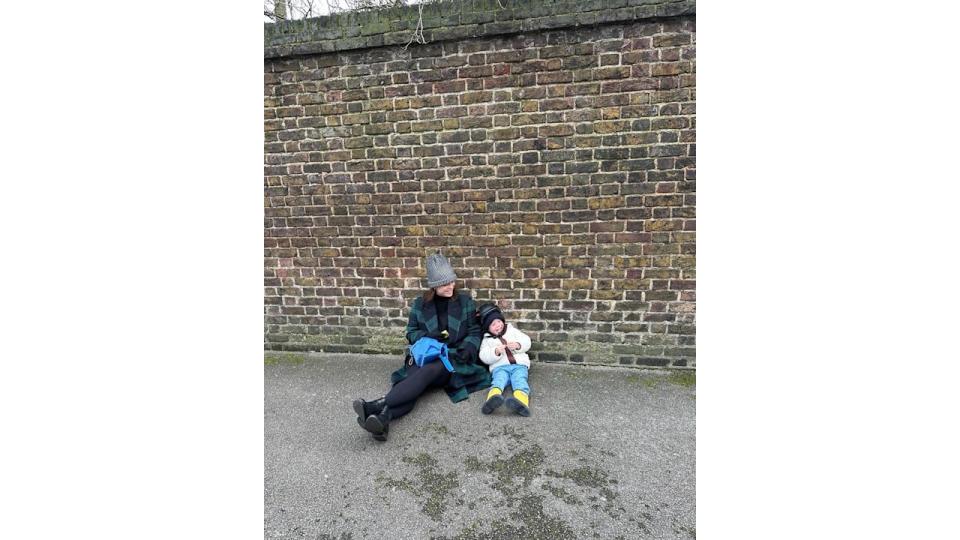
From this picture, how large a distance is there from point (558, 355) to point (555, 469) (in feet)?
4.33

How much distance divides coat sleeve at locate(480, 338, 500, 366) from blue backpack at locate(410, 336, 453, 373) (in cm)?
28

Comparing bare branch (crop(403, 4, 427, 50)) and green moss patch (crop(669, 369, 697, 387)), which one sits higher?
bare branch (crop(403, 4, 427, 50))

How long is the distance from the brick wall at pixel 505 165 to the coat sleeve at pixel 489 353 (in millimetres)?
422

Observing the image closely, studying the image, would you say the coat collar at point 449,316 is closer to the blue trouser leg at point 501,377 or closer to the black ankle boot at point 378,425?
the blue trouser leg at point 501,377

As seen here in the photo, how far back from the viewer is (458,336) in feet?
10.7

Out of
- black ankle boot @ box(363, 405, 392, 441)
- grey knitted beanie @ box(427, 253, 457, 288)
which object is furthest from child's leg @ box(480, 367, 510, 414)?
grey knitted beanie @ box(427, 253, 457, 288)

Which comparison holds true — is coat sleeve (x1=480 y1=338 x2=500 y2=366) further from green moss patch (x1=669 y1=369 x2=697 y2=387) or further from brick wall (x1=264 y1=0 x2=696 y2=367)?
green moss patch (x1=669 y1=369 x2=697 y2=387)

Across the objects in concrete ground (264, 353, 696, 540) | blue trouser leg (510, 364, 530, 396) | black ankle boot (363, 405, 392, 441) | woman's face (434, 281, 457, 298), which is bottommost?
concrete ground (264, 353, 696, 540)

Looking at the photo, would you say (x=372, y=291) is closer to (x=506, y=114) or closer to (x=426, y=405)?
(x=426, y=405)

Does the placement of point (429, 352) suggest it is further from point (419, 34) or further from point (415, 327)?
point (419, 34)

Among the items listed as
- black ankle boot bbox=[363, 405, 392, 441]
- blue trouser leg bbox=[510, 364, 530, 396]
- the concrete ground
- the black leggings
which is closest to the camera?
the concrete ground

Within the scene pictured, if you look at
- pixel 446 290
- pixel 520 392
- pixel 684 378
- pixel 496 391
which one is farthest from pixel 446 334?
pixel 684 378

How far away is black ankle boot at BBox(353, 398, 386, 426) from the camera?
2.66 meters

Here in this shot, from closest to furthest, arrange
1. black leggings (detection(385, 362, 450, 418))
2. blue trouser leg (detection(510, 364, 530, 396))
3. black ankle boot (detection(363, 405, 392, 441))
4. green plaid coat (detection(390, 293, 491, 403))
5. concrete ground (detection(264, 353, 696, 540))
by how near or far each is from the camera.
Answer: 1. concrete ground (detection(264, 353, 696, 540))
2. black ankle boot (detection(363, 405, 392, 441))
3. black leggings (detection(385, 362, 450, 418))
4. blue trouser leg (detection(510, 364, 530, 396))
5. green plaid coat (detection(390, 293, 491, 403))
